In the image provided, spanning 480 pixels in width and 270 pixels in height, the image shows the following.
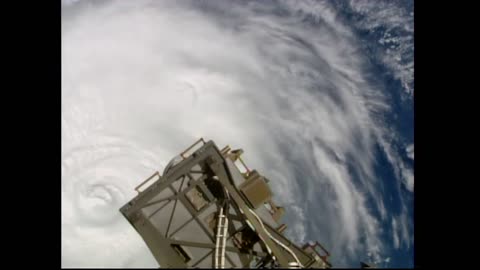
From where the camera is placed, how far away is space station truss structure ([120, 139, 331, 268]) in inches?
391

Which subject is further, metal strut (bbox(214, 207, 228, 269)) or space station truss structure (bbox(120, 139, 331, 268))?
space station truss structure (bbox(120, 139, 331, 268))

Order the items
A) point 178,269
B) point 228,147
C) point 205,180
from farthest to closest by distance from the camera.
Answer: point 228,147 → point 205,180 → point 178,269

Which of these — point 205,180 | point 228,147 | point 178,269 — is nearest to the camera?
point 178,269

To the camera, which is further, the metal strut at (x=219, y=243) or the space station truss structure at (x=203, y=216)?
the space station truss structure at (x=203, y=216)

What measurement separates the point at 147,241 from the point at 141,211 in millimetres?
768

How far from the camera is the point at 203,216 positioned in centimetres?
1069

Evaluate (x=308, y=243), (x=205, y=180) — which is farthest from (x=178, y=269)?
(x=308, y=243)

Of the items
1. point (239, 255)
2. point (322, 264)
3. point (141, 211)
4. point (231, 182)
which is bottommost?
point (322, 264)

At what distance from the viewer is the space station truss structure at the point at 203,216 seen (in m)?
9.92

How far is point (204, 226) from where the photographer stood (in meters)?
10.6

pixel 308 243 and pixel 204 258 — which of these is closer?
pixel 204 258

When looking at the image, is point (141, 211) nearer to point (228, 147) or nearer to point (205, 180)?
point (205, 180)

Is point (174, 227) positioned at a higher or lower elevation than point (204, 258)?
higher

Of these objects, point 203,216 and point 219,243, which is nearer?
point 219,243
